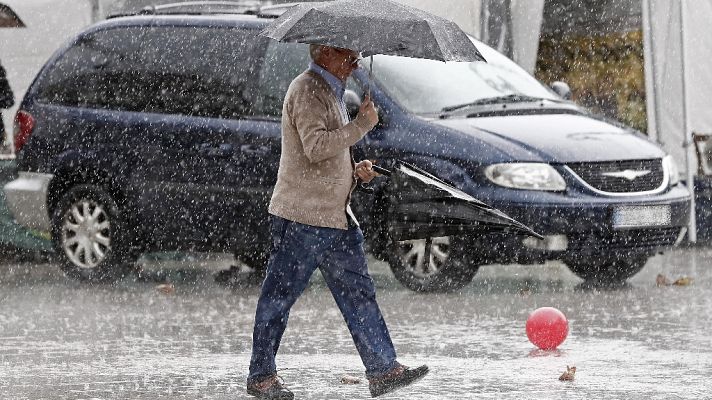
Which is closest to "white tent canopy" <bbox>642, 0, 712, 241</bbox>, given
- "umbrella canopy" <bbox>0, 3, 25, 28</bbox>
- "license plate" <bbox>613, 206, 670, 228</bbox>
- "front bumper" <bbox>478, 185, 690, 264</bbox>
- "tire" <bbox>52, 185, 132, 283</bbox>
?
"license plate" <bbox>613, 206, 670, 228</bbox>

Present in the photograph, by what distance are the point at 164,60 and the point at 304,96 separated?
615 centimetres

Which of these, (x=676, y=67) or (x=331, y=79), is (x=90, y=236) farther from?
(x=331, y=79)

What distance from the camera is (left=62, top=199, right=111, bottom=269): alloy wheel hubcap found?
13.2m

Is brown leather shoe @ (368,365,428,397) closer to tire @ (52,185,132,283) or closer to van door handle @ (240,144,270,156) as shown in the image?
van door handle @ (240,144,270,156)

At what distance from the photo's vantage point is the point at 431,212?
7559 millimetres

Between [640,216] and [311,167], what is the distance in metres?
5.17

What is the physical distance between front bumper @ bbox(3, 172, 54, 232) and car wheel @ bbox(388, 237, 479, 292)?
115 inches

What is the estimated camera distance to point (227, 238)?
41.4 feet

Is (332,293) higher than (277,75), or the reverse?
(332,293)

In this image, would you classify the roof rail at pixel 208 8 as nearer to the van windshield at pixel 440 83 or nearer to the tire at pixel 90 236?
the van windshield at pixel 440 83

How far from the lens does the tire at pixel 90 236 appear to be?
13.1m

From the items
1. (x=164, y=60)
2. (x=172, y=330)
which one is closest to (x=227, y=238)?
(x=164, y=60)

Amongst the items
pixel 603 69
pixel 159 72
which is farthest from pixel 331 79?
pixel 603 69

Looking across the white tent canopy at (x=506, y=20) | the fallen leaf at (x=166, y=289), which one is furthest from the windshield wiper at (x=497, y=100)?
the white tent canopy at (x=506, y=20)
